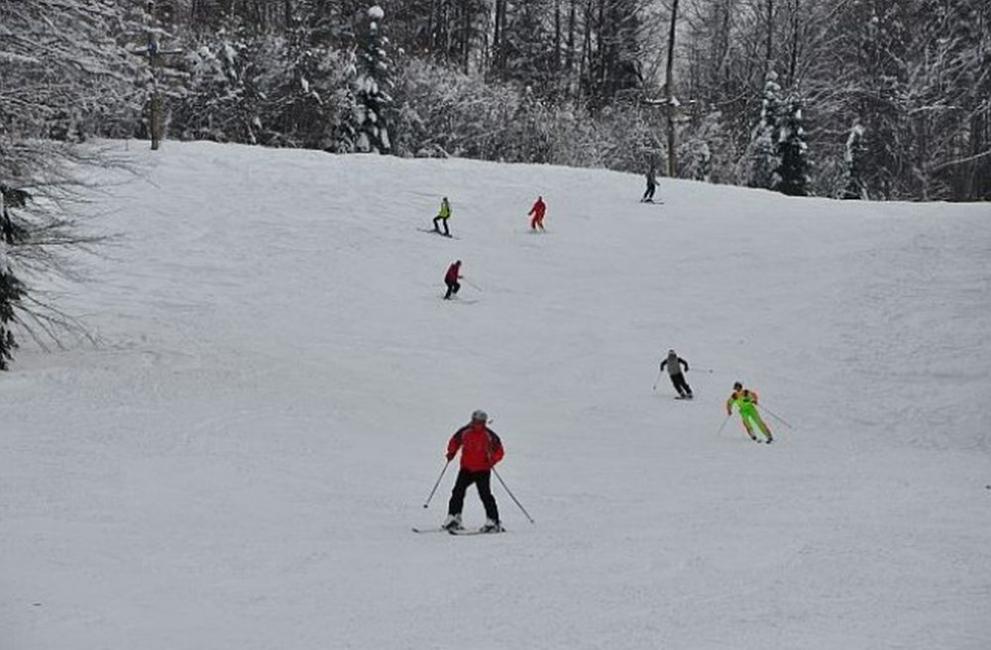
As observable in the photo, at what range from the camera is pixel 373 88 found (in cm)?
4753

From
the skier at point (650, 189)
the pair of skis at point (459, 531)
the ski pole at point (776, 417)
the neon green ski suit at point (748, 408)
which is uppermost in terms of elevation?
the skier at point (650, 189)

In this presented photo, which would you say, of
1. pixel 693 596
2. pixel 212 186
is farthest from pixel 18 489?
pixel 212 186

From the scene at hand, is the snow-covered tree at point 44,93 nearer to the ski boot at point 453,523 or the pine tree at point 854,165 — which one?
the ski boot at point 453,523

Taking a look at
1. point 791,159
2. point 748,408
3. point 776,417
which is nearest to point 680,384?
point 776,417

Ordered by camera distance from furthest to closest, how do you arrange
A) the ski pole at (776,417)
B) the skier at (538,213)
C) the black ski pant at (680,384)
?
the skier at (538,213) → the black ski pant at (680,384) → the ski pole at (776,417)

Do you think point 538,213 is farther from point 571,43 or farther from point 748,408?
point 571,43

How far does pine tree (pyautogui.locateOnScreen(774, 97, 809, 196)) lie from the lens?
5144 cm

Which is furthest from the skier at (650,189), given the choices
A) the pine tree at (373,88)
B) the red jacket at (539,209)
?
the pine tree at (373,88)

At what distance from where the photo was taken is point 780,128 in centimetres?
5197

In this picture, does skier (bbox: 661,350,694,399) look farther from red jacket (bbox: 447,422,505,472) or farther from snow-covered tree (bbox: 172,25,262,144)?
snow-covered tree (bbox: 172,25,262,144)

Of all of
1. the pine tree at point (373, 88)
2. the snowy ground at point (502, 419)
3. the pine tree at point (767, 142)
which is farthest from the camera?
the pine tree at point (767, 142)

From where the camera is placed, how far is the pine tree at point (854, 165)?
51.2 meters

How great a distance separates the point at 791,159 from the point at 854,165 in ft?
10.2

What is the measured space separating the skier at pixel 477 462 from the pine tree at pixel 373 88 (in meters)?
37.4
